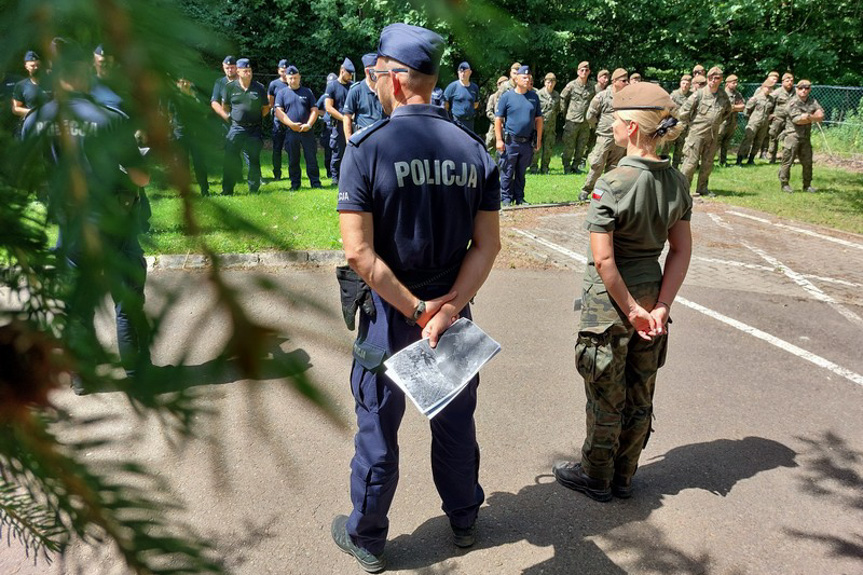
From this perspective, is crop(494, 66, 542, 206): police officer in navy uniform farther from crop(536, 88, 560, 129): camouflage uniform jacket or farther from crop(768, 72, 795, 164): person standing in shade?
crop(768, 72, 795, 164): person standing in shade

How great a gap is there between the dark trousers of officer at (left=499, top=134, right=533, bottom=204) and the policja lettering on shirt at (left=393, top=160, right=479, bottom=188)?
6989mm

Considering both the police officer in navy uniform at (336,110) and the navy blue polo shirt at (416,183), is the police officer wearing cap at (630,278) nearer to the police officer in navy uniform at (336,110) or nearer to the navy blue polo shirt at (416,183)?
the navy blue polo shirt at (416,183)

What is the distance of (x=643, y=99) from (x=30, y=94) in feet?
8.32

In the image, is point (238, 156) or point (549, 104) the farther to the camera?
point (549, 104)

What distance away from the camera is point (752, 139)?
15469 millimetres

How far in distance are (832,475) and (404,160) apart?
291 centimetres

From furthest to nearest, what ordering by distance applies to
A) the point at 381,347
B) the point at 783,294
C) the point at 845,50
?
the point at 845,50 < the point at 783,294 < the point at 381,347

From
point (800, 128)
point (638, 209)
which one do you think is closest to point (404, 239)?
point (638, 209)

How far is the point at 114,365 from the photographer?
0.70 meters

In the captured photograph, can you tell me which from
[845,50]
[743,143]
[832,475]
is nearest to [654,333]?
[832,475]

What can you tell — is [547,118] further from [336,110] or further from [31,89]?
[31,89]

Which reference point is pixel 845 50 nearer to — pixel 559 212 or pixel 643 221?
pixel 559 212

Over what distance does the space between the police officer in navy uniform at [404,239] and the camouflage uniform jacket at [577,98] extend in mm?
11730

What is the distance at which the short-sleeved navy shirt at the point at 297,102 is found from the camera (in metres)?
9.40
